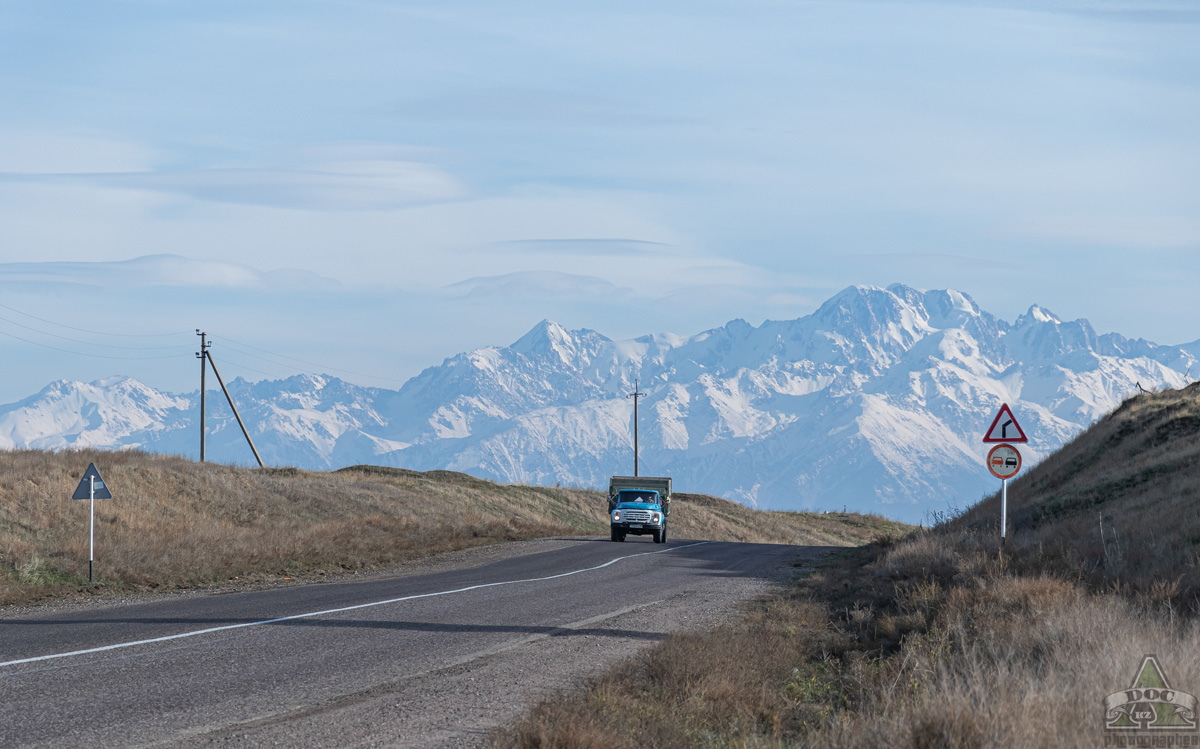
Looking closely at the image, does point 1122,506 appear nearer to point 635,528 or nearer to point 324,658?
point 635,528

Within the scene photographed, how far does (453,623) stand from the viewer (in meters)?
13.5

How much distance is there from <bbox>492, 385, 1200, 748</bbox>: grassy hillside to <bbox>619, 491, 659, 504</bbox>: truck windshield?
20663 mm

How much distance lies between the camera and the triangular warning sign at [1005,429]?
1988 cm

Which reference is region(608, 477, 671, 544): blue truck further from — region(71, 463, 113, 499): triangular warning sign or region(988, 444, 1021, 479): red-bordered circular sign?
region(71, 463, 113, 499): triangular warning sign

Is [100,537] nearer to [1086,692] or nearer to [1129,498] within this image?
[1086,692]

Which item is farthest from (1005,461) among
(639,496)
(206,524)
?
(639,496)

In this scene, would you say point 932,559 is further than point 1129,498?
No

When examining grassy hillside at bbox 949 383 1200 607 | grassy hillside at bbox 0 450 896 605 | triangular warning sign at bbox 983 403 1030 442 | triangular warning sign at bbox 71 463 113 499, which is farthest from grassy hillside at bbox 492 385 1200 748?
triangular warning sign at bbox 71 463 113 499

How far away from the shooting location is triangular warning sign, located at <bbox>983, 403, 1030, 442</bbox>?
1988cm

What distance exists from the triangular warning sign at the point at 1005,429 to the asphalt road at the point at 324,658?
19.7 ft

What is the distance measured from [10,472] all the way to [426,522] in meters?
14.0

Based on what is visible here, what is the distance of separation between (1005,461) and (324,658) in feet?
46.9

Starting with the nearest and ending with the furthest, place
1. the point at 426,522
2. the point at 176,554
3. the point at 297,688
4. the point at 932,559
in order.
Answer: the point at 297,688 < the point at 932,559 < the point at 176,554 < the point at 426,522

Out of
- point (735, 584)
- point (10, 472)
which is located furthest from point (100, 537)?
point (735, 584)
